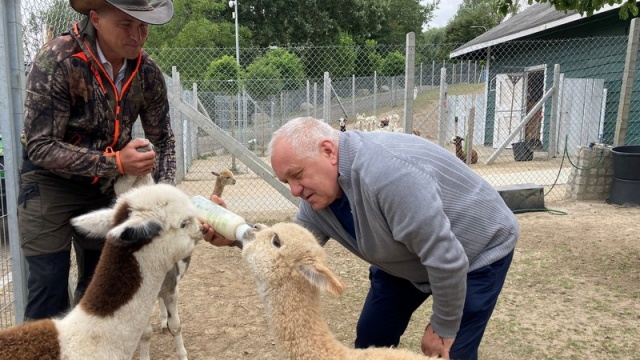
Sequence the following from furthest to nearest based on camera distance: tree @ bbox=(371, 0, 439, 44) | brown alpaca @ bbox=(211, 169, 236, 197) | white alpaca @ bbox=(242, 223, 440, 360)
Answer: tree @ bbox=(371, 0, 439, 44), brown alpaca @ bbox=(211, 169, 236, 197), white alpaca @ bbox=(242, 223, 440, 360)

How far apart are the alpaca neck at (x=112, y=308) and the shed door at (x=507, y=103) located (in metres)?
16.7

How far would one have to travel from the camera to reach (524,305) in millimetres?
5059

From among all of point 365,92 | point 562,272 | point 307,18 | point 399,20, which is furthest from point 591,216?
point 399,20

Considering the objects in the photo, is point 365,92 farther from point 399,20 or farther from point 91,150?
point 399,20

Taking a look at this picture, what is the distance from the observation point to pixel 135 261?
2.38 m

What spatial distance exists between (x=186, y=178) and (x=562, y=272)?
894cm

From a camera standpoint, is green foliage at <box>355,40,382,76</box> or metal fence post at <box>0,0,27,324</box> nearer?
metal fence post at <box>0,0,27,324</box>

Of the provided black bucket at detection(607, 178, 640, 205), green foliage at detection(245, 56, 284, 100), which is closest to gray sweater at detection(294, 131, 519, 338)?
black bucket at detection(607, 178, 640, 205)

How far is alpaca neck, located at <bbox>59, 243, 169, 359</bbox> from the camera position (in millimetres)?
2287

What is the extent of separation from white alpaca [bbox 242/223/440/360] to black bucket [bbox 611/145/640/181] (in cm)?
837

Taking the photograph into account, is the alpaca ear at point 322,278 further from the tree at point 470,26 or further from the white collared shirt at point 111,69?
the tree at point 470,26

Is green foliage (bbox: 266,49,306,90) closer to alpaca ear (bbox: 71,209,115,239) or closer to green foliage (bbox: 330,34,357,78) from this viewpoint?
green foliage (bbox: 330,34,357,78)

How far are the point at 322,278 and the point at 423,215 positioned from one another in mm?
531

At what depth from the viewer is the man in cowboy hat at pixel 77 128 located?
8.49 feet
